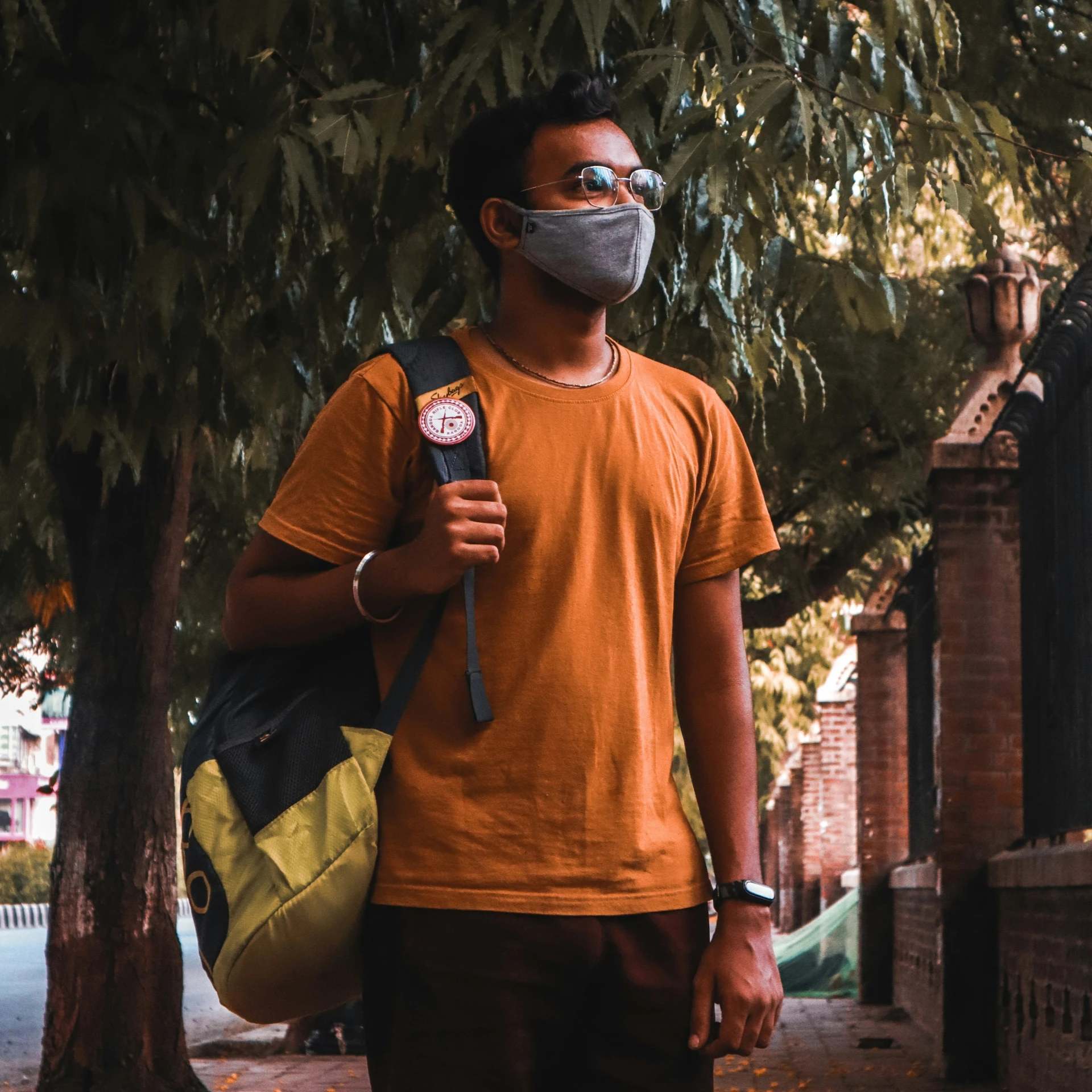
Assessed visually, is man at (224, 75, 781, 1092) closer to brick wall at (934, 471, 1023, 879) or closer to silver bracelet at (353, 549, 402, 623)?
silver bracelet at (353, 549, 402, 623)

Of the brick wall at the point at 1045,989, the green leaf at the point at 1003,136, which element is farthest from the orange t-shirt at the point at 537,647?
the brick wall at the point at 1045,989

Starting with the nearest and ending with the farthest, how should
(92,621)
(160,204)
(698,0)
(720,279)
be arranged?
(698,0) → (160,204) → (720,279) → (92,621)

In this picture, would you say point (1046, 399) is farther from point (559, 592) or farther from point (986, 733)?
point (559, 592)

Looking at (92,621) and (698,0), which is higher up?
(698,0)

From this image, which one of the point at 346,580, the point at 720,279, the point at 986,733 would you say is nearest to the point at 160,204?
the point at 720,279

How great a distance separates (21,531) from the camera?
9070mm

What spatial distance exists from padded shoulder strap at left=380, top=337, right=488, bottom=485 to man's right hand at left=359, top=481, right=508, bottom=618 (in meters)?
0.04

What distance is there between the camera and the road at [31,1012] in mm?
11633

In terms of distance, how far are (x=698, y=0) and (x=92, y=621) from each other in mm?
4884

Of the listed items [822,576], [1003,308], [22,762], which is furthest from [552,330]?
[22,762]

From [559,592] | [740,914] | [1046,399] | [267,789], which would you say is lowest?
[740,914]

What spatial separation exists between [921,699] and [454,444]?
11008 mm

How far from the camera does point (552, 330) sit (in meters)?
2.39

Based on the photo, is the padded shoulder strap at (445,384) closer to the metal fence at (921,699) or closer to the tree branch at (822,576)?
the metal fence at (921,699)
